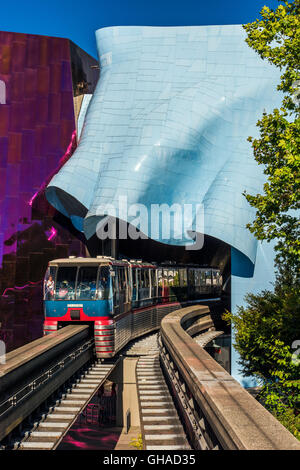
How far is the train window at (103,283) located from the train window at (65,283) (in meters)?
0.94

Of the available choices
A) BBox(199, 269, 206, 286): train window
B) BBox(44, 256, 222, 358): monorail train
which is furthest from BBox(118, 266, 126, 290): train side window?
BBox(199, 269, 206, 286): train window

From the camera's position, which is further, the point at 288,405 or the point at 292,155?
the point at 288,405

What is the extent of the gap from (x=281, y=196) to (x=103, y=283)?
6840mm

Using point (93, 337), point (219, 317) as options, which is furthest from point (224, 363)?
point (93, 337)

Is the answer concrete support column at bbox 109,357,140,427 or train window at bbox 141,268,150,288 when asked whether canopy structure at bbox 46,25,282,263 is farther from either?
concrete support column at bbox 109,357,140,427

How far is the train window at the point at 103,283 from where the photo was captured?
16266 mm

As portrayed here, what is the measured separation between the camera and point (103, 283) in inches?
646

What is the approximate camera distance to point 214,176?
36188mm

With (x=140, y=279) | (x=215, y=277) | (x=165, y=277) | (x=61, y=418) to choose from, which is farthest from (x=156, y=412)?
(x=215, y=277)

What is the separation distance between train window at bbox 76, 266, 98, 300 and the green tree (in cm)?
576

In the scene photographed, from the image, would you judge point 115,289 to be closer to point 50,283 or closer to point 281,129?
point 50,283

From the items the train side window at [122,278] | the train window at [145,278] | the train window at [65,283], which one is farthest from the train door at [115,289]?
the train window at [145,278]

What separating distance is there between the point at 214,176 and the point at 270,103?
23.4 ft
